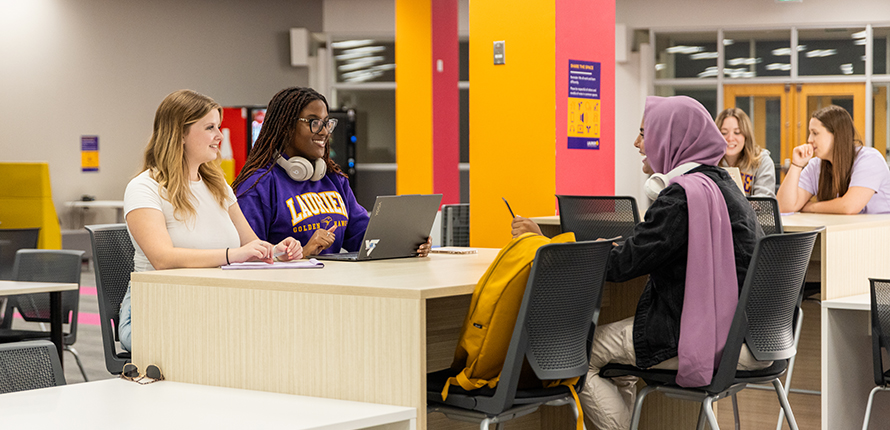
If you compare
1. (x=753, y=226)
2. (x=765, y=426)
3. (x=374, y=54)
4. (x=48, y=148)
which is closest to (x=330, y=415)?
(x=753, y=226)

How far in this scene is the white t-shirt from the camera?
2.70 m

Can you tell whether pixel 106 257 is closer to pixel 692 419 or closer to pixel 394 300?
pixel 394 300

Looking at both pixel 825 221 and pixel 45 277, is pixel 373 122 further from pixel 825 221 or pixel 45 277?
pixel 825 221

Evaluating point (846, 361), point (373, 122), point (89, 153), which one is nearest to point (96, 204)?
point (89, 153)

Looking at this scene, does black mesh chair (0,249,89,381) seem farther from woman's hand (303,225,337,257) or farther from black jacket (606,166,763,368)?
black jacket (606,166,763,368)

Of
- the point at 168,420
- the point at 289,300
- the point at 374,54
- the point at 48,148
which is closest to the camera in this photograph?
the point at 168,420

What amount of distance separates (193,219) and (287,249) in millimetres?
396

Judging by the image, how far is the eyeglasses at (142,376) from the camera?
227 centimetres

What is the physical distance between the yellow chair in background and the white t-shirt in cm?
733

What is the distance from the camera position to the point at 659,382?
2.54 meters

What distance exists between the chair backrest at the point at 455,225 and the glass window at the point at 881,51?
7.27m

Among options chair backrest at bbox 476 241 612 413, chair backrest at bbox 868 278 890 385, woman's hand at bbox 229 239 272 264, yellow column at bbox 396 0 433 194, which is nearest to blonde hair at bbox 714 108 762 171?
chair backrest at bbox 868 278 890 385

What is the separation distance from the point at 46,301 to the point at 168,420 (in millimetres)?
2970

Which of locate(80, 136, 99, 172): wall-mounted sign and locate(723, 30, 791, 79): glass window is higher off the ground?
locate(723, 30, 791, 79): glass window
